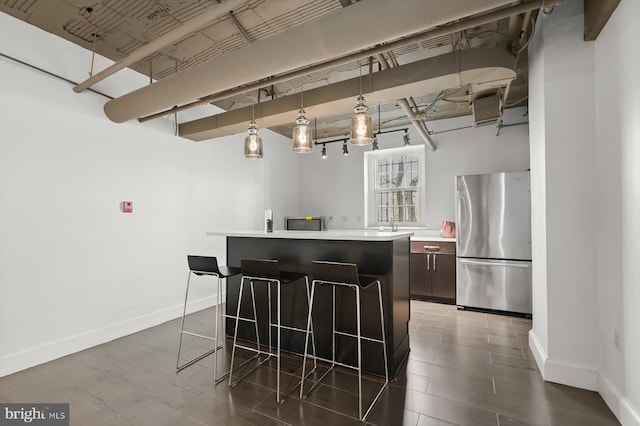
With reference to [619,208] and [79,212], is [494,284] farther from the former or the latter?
[79,212]

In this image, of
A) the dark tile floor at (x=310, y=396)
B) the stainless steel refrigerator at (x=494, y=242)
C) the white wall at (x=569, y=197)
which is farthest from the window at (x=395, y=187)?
the white wall at (x=569, y=197)

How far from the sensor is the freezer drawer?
396cm

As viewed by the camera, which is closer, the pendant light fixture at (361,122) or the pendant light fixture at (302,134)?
the pendant light fixture at (361,122)

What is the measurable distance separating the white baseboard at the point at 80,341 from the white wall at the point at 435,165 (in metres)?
3.46

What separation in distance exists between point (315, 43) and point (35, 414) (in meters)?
3.20

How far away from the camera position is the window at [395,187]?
18.5 ft

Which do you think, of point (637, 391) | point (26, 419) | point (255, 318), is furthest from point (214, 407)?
point (637, 391)

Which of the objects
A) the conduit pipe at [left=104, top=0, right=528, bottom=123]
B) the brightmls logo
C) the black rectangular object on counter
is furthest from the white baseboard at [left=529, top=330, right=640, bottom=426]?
the black rectangular object on counter

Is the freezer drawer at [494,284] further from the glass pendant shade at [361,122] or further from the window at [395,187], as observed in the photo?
the glass pendant shade at [361,122]

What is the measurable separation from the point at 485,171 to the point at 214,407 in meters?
4.97

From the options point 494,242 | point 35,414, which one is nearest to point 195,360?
point 35,414

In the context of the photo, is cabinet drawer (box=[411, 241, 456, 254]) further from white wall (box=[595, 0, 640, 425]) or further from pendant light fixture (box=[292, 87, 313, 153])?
pendant light fixture (box=[292, 87, 313, 153])

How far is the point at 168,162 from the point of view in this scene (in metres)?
4.01

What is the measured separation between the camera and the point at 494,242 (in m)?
4.13
